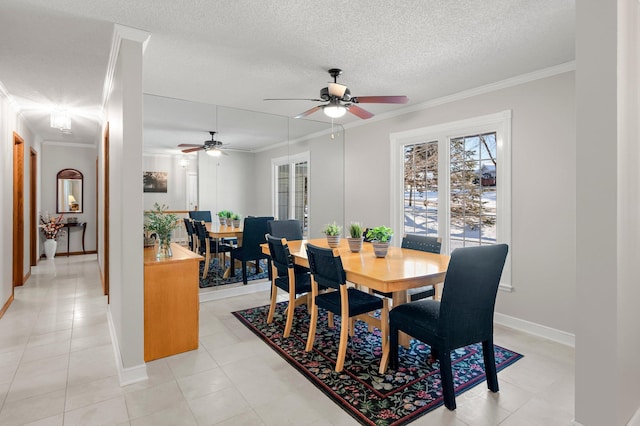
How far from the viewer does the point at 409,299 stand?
10.2 ft

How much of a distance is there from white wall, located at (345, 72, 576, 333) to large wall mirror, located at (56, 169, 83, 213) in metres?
7.88

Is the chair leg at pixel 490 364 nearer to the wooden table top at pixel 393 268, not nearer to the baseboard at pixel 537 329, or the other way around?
the wooden table top at pixel 393 268

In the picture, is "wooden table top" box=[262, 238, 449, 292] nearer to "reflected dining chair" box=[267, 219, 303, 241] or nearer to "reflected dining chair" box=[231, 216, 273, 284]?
"reflected dining chair" box=[267, 219, 303, 241]

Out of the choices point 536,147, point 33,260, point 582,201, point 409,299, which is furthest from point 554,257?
point 33,260

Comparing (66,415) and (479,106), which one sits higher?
(479,106)

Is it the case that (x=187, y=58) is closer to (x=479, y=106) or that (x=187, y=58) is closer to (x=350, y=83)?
(x=350, y=83)

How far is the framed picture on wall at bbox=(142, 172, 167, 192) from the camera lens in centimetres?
398

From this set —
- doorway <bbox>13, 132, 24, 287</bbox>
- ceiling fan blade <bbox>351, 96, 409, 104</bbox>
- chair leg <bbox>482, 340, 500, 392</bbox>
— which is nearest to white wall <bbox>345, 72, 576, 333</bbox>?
ceiling fan blade <bbox>351, 96, 409, 104</bbox>

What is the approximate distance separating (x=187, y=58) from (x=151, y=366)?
8.50ft

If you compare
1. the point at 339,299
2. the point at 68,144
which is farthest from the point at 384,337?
the point at 68,144

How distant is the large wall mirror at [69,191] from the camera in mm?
7328

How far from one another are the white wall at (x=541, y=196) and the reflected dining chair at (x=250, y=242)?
2.92m

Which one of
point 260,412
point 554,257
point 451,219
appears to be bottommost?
point 260,412

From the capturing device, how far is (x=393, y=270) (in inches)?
99.9
